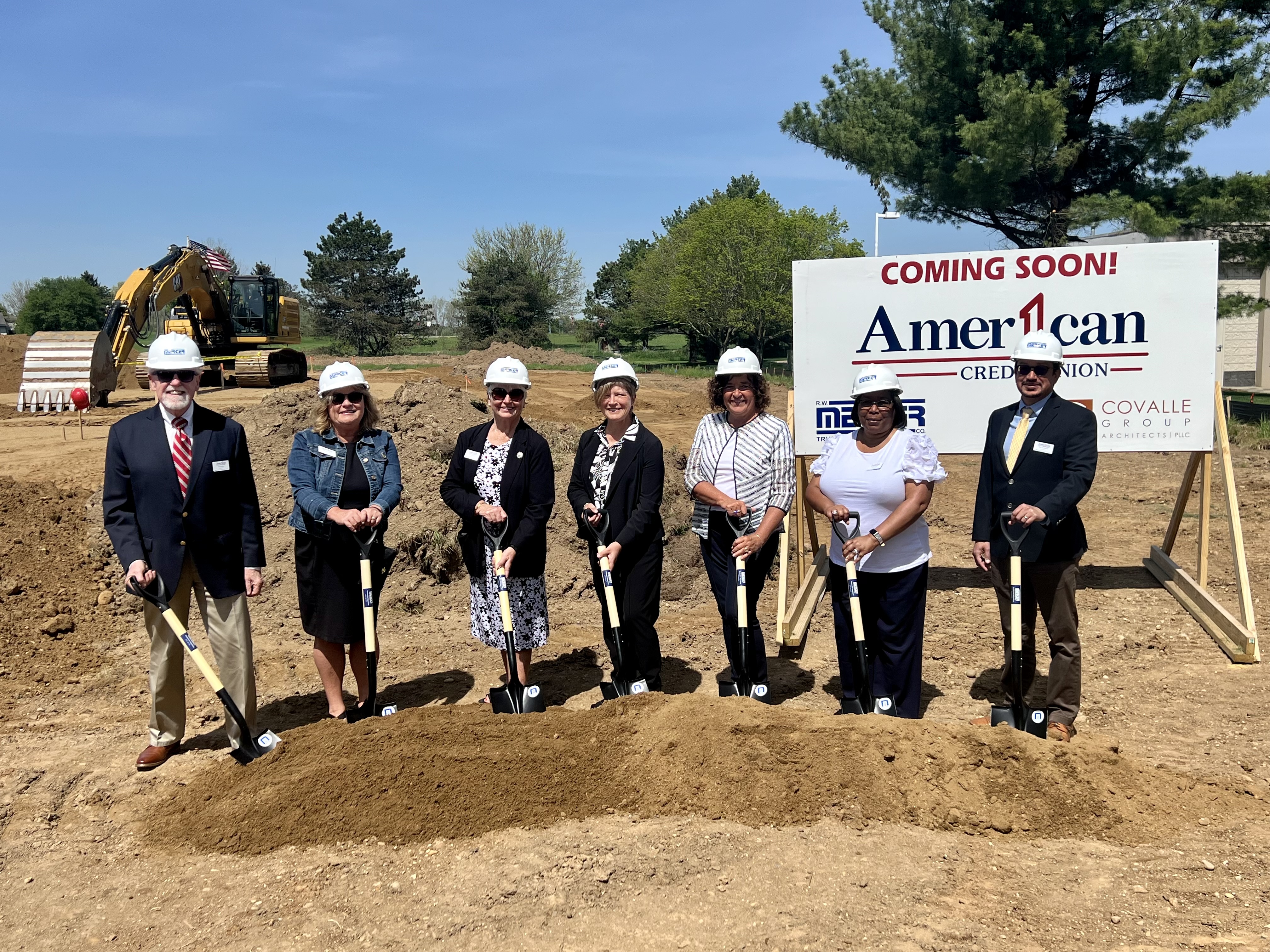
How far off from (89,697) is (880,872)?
5088 mm

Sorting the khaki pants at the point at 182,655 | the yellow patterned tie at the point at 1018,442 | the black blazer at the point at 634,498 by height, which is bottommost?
the khaki pants at the point at 182,655

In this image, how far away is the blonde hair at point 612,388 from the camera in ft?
16.5

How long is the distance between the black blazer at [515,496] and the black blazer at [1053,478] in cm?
228

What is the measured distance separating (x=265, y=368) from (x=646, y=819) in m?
21.8

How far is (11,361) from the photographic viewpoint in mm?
29281

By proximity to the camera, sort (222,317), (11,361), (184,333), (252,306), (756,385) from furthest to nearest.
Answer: (11,361) → (252,306) → (222,317) → (184,333) → (756,385)

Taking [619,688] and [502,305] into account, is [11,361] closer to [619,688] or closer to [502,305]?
[502,305]

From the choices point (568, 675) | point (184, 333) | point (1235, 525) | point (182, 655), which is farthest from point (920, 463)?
point (184, 333)

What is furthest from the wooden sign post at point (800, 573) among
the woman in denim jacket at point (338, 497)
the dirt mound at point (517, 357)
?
the dirt mound at point (517, 357)

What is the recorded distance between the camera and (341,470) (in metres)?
4.91

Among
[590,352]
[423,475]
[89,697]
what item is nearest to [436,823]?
[89,697]

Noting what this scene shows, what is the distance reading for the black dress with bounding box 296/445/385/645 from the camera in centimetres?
491

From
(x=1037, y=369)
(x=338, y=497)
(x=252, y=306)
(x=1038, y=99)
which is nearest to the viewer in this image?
(x=1037, y=369)

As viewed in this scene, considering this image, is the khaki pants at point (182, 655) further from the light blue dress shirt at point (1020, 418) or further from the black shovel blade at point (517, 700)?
the light blue dress shirt at point (1020, 418)
